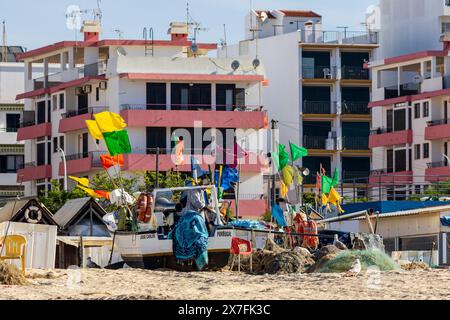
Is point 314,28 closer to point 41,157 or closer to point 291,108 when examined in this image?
point 291,108

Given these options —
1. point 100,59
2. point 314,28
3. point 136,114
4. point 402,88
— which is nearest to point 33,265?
point 136,114

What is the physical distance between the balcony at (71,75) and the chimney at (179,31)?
4.62 m

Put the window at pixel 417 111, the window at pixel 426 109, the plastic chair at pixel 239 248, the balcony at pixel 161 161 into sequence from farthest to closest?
1. the window at pixel 417 111
2. the window at pixel 426 109
3. the balcony at pixel 161 161
4. the plastic chair at pixel 239 248

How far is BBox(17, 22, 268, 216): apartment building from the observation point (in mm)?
95500

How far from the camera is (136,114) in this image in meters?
95.6

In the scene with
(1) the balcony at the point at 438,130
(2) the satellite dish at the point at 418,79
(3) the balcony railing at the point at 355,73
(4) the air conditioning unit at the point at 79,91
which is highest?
(3) the balcony railing at the point at 355,73

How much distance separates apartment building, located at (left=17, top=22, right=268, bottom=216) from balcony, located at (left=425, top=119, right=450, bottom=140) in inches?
392

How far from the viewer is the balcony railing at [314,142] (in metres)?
112

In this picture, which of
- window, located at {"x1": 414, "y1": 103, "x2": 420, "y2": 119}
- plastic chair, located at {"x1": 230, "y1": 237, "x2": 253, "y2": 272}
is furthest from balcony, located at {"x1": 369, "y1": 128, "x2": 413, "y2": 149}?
plastic chair, located at {"x1": 230, "y1": 237, "x2": 253, "y2": 272}

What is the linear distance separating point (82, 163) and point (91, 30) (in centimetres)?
886

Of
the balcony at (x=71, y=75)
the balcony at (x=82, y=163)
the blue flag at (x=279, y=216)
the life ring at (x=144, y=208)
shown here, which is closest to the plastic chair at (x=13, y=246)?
the life ring at (x=144, y=208)

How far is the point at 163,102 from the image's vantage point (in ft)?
318

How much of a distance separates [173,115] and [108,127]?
39156 mm

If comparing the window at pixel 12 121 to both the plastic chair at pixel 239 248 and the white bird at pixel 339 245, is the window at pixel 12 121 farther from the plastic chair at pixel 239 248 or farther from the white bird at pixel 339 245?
the white bird at pixel 339 245
